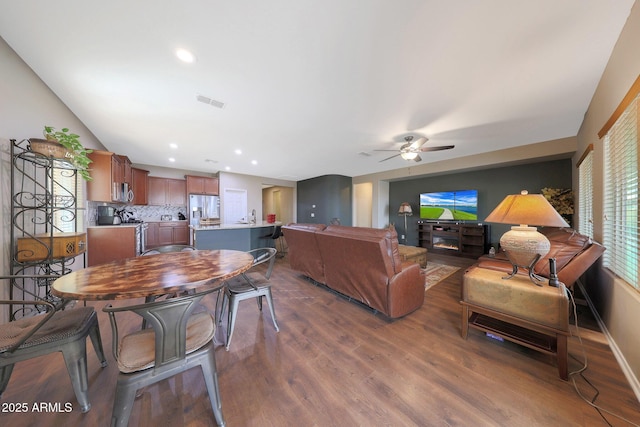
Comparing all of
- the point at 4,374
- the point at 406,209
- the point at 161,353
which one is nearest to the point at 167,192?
the point at 4,374

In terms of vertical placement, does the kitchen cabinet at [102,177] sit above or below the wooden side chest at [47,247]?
above

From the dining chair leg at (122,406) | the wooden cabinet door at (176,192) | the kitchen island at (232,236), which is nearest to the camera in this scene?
the dining chair leg at (122,406)

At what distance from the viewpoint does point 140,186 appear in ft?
17.6

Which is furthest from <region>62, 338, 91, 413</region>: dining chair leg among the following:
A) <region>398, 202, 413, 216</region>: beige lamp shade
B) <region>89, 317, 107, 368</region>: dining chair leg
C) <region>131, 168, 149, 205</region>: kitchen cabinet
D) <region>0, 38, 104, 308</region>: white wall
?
<region>398, 202, 413, 216</region>: beige lamp shade

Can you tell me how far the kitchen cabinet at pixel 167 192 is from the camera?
571cm

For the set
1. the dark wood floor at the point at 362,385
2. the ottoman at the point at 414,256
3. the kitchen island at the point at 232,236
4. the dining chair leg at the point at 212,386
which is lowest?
the dark wood floor at the point at 362,385

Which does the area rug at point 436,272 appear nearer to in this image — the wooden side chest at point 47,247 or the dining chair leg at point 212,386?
the dining chair leg at point 212,386

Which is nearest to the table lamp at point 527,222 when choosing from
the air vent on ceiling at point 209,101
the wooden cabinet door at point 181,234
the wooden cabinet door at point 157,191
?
the air vent on ceiling at point 209,101

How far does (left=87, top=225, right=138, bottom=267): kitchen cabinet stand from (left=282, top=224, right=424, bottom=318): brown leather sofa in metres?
3.41

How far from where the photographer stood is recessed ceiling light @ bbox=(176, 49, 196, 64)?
5.48ft

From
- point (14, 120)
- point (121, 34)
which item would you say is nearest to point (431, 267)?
point (121, 34)

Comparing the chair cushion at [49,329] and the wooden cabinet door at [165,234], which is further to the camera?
the wooden cabinet door at [165,234]

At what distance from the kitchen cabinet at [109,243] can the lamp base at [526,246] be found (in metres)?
5.40

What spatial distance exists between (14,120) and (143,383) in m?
2.82
